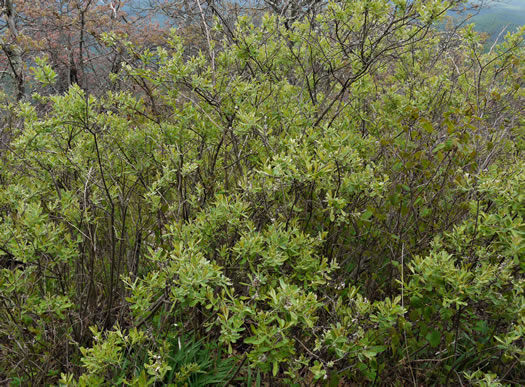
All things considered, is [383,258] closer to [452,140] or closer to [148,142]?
[452,140]

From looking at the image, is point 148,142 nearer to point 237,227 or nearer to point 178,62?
point 178,62

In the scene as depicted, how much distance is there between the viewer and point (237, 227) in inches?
86.0

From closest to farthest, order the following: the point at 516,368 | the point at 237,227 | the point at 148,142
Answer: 1. the point at 237,227
2. the point at 516,368
3. the point at 148,142

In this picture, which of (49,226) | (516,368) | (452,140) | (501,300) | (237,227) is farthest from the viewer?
(452,140)

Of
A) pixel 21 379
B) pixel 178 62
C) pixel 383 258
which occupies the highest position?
pixel 178 62

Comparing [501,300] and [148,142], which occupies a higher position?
[148,142]

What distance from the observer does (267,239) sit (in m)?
2.01

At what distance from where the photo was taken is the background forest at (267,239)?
1942mm

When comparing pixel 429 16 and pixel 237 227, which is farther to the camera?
pixel 429 16

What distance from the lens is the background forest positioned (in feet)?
6.37

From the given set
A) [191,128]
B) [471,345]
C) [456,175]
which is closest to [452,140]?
[456,175]

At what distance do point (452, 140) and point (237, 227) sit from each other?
5.33ft

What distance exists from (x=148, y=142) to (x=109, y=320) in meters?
1.38

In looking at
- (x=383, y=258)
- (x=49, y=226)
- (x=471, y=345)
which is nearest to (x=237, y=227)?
(x=49, y=226)
